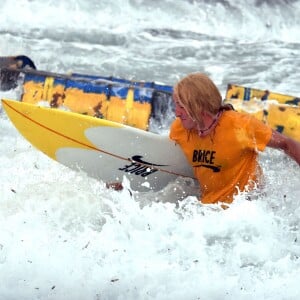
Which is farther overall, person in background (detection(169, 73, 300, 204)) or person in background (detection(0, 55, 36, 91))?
person in background (detection(0, 55, 36, 91))

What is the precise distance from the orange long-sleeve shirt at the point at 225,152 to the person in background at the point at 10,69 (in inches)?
84.9

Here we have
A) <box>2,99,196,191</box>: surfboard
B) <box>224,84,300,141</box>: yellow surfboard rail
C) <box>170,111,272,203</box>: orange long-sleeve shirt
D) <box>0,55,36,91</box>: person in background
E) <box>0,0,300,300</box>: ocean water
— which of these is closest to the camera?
<box>0,0,300,300</box>: ocean water

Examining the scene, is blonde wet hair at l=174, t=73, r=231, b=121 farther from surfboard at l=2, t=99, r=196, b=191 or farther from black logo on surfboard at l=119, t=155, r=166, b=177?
black logo on surfboard at l=119, t=155, r=166, b=177

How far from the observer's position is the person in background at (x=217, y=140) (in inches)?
123

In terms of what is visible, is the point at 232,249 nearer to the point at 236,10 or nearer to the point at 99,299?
the point at 99,299

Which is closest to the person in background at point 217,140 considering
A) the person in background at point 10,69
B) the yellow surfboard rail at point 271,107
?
the yellow surfboard rail at point 271,107

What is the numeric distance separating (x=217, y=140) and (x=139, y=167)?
78cm

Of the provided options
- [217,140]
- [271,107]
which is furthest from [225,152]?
[271,107]

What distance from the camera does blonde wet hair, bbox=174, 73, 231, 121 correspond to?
3.09 metres

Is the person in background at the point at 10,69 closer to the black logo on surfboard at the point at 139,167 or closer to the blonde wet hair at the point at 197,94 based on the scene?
the black logo on surfboard at the point at 139,167

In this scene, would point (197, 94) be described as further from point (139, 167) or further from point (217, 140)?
point (139, 167)

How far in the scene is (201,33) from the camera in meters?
9.05

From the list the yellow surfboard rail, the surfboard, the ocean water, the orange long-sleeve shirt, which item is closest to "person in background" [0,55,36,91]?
the ocean water

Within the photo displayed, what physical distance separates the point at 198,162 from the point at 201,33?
5.87m
